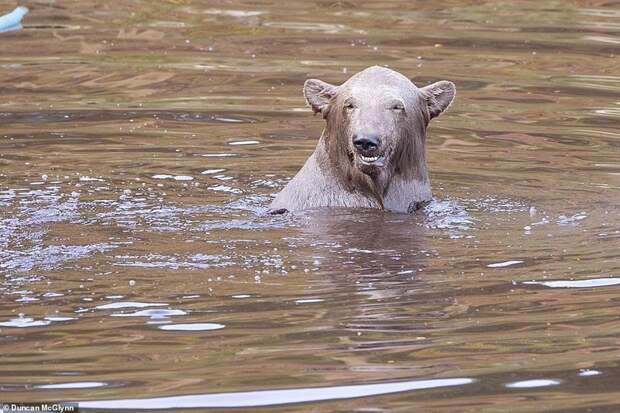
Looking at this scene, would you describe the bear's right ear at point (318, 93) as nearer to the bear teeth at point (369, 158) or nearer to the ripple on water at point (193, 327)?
the bear teeth at point (369, 158)

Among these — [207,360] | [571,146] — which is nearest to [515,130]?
[571,146]

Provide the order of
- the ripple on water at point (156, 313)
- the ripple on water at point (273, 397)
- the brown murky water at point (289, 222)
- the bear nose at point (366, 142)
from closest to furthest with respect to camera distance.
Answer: the ripple on water at point (273, 397) → the brown murky water at point (289, 222) → the ripple on water at point (156, 313) → the bear nose at point (366, 142)

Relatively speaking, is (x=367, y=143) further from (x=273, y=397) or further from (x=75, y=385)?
(x=75, y=385)

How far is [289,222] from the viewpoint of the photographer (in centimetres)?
927

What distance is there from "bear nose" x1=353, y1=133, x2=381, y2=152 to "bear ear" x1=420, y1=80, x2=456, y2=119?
101 cm

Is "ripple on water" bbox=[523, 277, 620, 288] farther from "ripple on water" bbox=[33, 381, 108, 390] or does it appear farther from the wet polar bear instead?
"ripple on water" bbox=[33, 381, 108, 390]

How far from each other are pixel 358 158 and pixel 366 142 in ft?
0.90

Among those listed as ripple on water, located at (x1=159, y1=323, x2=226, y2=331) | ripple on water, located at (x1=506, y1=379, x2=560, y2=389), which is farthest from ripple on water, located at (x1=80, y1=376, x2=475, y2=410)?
ripple on water, located at (x1=159, y1=323, x2=226, y2=331)

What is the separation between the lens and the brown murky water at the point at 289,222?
6176 millimetres

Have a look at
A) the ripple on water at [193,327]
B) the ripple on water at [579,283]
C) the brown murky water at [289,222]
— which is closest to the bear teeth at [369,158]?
the brown murky water at [289,222]

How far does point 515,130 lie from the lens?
1251 centimetres

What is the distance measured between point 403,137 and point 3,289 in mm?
3211

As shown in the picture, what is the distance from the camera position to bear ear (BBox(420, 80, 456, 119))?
1011 cm

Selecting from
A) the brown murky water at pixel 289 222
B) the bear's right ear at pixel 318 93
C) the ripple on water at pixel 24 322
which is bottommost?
the brown murky water at pixel 289 222
